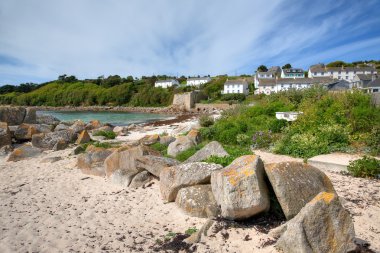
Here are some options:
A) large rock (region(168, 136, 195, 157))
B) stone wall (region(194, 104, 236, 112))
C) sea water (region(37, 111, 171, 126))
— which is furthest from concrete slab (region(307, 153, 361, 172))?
stone wall (region(194, 104, 236, 112))

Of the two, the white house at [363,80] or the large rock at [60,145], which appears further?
the white house at [363,80]

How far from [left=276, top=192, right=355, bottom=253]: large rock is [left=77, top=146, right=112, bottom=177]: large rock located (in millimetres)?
7717

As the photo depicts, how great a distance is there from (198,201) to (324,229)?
3023 millimetres

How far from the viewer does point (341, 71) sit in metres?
75.7

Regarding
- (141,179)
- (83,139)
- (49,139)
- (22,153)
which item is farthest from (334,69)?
(141,179)

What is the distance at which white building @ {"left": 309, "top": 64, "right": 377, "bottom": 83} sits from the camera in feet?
240

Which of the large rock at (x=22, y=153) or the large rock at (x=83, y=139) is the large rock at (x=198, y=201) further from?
the large rock at (x=83, y=139)

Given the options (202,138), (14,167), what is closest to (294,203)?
(202,138)

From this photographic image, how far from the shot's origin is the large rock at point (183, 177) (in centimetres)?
697

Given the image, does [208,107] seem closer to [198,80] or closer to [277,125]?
[198,80]

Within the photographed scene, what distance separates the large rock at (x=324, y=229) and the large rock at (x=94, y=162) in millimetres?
7717

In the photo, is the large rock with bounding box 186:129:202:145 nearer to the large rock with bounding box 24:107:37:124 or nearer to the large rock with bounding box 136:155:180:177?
the large rock with bounding box 136:155:180:177

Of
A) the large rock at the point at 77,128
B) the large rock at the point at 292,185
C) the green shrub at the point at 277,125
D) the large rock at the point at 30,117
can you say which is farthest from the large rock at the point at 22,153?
the large rock at the point at 30,117

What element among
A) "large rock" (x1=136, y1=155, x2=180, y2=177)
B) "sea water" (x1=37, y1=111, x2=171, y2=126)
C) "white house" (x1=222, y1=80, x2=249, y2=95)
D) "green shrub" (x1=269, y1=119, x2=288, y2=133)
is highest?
"white house" (x1=222, y1=80, x2=249, y2=95)
